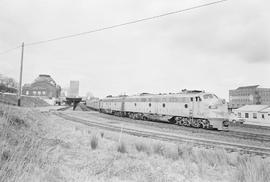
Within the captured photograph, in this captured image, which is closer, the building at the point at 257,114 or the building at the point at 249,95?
the building at the point at 257,114

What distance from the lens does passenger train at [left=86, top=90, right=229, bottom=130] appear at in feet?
58.2

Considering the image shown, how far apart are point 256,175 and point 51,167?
205 inches

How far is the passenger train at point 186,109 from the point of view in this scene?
1773 centimetres

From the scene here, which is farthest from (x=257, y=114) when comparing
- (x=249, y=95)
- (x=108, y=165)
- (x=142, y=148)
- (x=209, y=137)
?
(x=249, y=95)

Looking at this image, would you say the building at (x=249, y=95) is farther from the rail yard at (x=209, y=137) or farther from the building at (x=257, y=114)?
the rail yard at (x=209, y=137)

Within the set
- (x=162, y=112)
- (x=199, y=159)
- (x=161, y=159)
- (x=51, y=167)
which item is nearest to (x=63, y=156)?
(x=51, y=167)

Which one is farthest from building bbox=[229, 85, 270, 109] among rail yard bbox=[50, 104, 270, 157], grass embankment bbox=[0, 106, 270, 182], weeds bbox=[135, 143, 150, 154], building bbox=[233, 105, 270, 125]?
grass embankment bbox=[0, 106, 270, 182]

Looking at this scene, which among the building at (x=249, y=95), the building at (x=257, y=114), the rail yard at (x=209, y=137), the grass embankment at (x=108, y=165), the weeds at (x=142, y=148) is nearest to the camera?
the grass embankment at (x=108, y=165)

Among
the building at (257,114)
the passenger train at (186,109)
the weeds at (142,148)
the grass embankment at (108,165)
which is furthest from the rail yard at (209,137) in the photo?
the building at (257,114)

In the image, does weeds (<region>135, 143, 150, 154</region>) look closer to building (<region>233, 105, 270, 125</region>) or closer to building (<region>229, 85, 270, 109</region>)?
building (<region>233, 105, 270, 125</region>)

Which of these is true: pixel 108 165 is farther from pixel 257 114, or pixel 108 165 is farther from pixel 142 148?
pixel 257 114

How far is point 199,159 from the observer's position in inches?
291

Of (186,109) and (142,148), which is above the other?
(186,109)

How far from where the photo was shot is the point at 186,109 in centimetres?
1991
